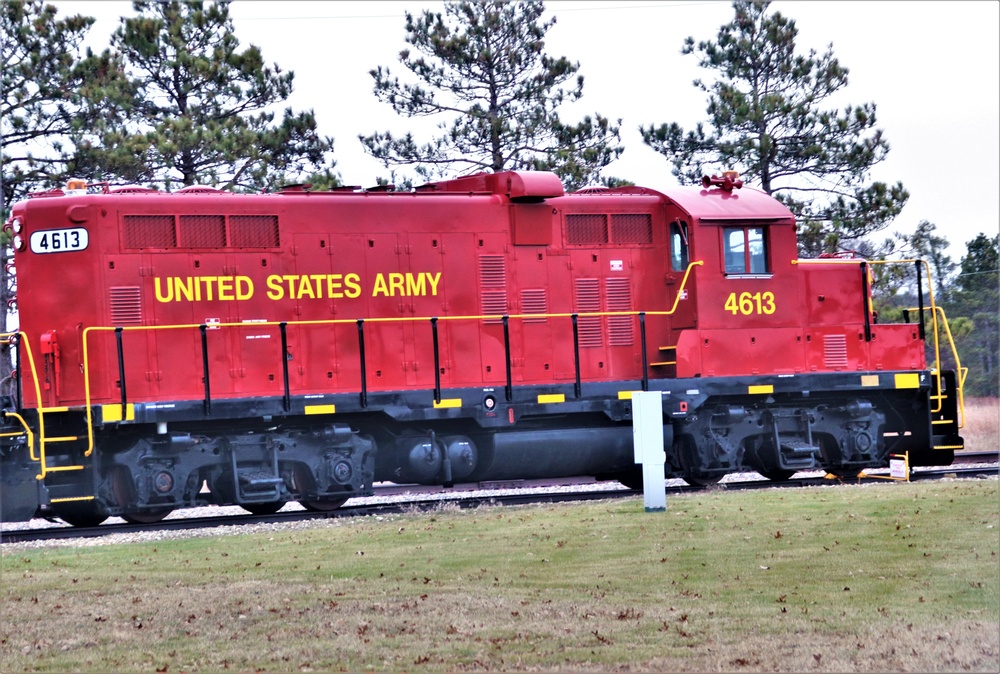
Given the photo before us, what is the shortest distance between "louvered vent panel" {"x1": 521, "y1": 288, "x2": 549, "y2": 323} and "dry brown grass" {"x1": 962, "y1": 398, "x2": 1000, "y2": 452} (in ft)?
33.2

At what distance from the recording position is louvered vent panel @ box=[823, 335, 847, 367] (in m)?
15.1

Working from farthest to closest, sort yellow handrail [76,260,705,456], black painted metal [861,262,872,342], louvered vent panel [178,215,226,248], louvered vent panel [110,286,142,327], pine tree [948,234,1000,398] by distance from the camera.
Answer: pine tree [948,234,1000,398], black painted metal [861,262,872,342], louvered vent panel [178,215,226,248], louvered vent panel [110,286,142,327], yellow handrail [76,260,705,456]

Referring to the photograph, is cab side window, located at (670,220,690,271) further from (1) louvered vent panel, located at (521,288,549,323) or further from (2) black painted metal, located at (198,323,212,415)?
(2) black painted metal, located at (198,323,212,415)

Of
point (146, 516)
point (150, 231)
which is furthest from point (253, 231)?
point (146, 516)

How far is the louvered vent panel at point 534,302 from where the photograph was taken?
14.3m

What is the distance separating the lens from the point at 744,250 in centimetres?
1462

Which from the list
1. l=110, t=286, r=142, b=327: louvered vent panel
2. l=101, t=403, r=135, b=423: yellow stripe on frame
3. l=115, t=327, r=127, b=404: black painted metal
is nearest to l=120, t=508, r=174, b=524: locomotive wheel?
l=101, t=403, r=135, b=423: yellow stripe on frame

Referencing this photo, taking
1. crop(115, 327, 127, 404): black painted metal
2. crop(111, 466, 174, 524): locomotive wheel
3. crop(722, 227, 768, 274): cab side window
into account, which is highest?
crop(722, 227, 768, 274): cab side window

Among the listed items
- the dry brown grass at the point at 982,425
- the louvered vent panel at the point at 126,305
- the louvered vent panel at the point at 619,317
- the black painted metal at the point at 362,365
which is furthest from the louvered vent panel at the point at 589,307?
the dry brown grass at the point at 982,425

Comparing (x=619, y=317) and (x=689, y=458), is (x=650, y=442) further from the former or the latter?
(x=619, y=317)

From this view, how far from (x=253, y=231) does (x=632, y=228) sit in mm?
4722

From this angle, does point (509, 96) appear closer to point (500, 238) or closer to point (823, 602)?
point (500, 238)

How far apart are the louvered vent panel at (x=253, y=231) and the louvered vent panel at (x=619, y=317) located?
13.7 feet

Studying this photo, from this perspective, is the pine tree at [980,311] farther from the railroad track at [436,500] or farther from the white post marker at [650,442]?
the white post marker at [650,442]
